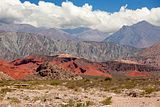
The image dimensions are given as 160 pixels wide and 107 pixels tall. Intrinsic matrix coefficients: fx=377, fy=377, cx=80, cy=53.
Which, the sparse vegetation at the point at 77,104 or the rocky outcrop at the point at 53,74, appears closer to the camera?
the sparse vegetation at the point at 77,104

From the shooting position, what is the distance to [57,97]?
49125mm

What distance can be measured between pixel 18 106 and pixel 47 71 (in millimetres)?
117589

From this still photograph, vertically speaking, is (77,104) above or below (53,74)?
below

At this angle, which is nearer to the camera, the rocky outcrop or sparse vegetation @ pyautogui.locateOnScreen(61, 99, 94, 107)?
sparse vegetation @ pyautogui.locateOnScreen(61, 99, 94, 107)

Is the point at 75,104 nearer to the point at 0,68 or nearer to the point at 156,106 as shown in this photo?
the point at 156,106

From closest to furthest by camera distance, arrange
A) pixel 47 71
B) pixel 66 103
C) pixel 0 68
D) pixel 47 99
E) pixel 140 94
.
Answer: pixel 66 103, pixel 47 99, pixel 140 94, pixel 47 71, pixel 0 68

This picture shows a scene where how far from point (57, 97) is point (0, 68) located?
155m

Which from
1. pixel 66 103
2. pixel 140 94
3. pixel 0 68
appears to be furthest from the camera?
pixel 0 68

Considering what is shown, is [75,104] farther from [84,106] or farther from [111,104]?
[111,104]

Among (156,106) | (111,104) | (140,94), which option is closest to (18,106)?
(111,104)

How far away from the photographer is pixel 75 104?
41.8 m

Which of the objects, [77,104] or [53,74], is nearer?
[77,104]

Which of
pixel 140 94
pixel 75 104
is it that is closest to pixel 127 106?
pixel 75 104

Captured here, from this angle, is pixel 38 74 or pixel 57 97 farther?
pixel 38 74
